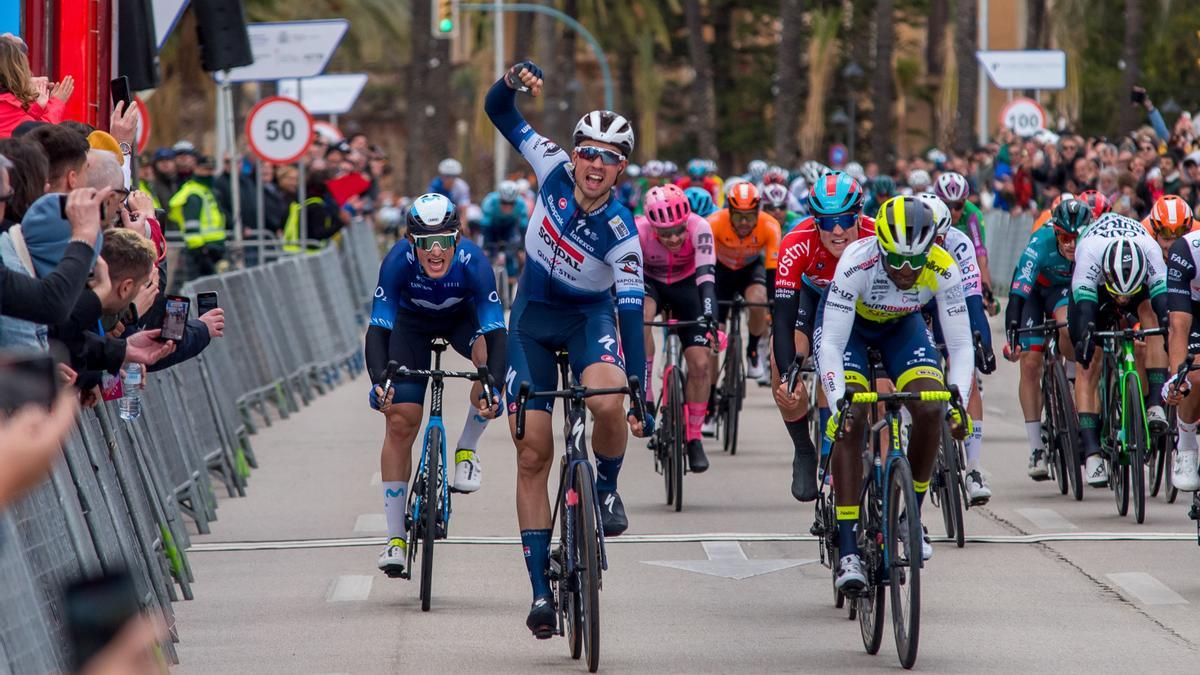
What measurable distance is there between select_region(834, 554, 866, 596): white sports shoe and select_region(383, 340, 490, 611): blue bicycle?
6.18 ft

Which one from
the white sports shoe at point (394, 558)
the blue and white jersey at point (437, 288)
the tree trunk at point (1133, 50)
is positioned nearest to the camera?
the white sports shoe at point (394, 558)

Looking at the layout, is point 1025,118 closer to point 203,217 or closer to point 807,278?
point 203,217

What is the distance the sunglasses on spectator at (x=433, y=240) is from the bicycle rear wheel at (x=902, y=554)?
8.57 feet

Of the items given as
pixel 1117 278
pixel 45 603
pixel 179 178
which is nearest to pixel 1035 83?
pixel 179 178

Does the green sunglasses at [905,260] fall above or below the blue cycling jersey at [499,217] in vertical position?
above

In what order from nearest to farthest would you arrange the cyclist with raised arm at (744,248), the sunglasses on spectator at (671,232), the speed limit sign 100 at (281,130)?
the sunglasses on spectator at (671,232), the cyclist with raised arm at (744,248), the speed limit sign 100 at (281,130)

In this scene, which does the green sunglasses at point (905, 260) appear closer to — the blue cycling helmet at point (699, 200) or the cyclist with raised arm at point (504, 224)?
the blue cycling helmet at point (699, 200)

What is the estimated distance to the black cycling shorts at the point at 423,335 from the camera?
32.0 ft

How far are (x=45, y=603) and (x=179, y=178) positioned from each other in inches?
619

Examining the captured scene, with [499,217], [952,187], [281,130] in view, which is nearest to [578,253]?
[952,187]

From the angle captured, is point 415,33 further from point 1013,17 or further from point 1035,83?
point 1013,17

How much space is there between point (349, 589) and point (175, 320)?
1747 mm

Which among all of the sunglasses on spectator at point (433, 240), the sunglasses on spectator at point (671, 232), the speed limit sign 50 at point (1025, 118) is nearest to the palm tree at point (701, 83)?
the speed limit sign 50 at point (1025, 118)

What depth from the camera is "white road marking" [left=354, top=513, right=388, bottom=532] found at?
37.9ft
